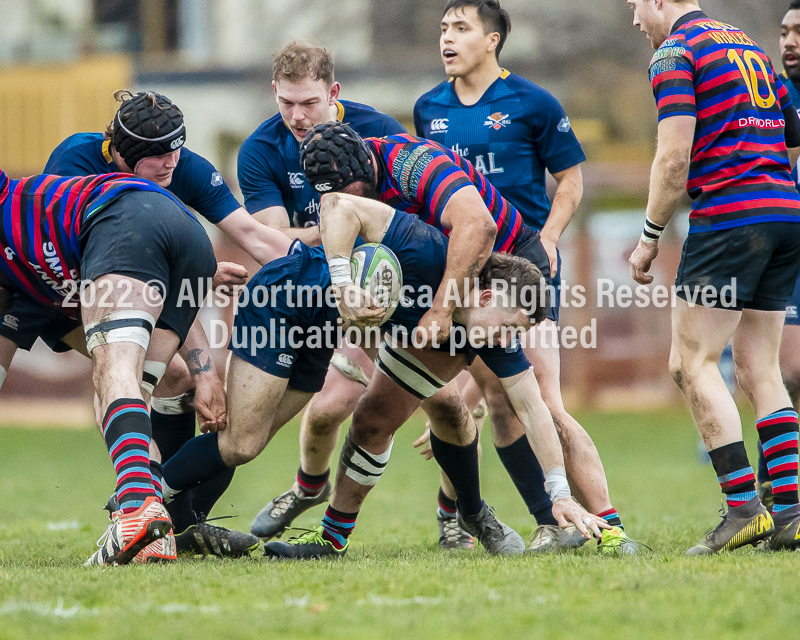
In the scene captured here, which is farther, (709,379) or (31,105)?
(31,105)

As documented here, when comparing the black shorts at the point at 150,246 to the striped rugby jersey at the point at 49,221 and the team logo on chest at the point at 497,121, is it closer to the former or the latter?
the striped rugby jersey at the point at 49,221

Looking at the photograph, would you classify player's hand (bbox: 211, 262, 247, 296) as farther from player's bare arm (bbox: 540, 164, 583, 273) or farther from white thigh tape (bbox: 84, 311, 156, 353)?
player's bare arm (bbox: 540, 164, 583, 273)

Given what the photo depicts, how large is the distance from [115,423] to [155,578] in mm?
777

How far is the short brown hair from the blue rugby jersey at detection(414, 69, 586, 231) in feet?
2.45

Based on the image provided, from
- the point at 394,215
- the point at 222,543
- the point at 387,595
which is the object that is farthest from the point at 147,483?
the point at 394,215

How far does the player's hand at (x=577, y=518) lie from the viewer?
4195 mm

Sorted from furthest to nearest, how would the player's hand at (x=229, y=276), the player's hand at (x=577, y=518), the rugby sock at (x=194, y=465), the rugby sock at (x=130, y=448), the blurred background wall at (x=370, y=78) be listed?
the blurred background wall at (x=370, y=78) < the player's hand at (x=229, y=276) < the rugby sock at (x=194, y=465) < the player's hand at (x=577, y=518) < the rugby sock at (x=130, y=448)

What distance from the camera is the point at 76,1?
25.2m

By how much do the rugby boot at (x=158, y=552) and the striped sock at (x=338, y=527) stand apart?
34.9 inches

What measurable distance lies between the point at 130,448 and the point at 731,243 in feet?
8.93

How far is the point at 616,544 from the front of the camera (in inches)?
181

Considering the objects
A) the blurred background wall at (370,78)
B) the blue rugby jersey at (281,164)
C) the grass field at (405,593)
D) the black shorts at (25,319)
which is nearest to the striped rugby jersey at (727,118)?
the grass field at (405,593)

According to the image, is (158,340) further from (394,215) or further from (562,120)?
(562,120)

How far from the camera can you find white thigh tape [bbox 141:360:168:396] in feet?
15.6
